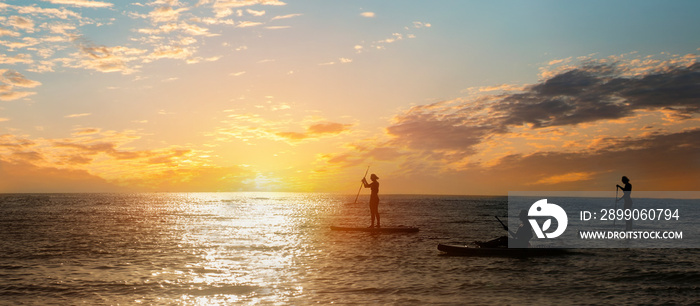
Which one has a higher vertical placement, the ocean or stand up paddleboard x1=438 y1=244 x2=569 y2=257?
stand up paddleboard x1=438 y1=244 x2=569 y2=257

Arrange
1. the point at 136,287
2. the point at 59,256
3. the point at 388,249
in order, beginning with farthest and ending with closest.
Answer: the point at 388,249, the point at 59,256, the point at 136,287

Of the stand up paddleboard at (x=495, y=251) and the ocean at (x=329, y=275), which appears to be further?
the stand up paddleboard at (x=495, y=251)

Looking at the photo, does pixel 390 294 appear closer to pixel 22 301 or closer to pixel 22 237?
pixel 22 301

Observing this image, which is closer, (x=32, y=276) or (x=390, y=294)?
(x=390, y=294)

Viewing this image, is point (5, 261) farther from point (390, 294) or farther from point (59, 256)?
point (390, 294)

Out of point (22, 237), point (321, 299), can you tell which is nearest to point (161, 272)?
point (321, 299)

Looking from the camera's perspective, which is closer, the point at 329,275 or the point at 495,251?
the point at 329,275

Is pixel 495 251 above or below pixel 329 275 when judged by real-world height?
above

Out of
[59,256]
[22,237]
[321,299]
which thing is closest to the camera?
[321,299]

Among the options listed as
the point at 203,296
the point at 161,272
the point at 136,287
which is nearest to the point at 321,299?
the point at 203,296

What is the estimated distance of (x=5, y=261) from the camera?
23.5 m

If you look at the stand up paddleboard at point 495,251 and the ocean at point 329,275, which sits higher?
the stand up paddleboard at point 495,251

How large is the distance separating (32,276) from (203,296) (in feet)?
27.7

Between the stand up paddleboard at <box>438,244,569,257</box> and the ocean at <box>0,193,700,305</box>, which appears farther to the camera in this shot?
the stand up paddleboard at <box>438,244,569,257</box>
